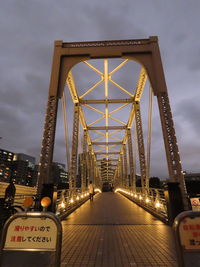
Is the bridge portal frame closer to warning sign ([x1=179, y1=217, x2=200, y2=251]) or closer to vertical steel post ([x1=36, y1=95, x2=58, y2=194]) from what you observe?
vertical steel post ([x1=36, y1=95, x2=58, y2=194])

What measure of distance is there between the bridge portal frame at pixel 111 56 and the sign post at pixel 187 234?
16.8 ft

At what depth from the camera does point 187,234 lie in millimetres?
2262

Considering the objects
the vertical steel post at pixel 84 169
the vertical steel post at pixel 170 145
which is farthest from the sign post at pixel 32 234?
the vertical steel post at pixel 84 169

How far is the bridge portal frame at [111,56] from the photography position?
7.50m

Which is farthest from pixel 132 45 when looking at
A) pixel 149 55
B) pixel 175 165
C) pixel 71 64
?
pixel 175 165

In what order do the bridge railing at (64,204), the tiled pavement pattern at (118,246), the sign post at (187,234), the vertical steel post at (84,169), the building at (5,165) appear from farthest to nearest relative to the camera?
the building at (5,165)
the vertical steel post at (84,169)
the bridge railing at (64,204)
the tiled pavement pattern at (118,246)
the sign post at (187,234)

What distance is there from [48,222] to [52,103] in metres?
7.14

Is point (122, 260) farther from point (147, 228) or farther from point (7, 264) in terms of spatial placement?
point (147, 228)

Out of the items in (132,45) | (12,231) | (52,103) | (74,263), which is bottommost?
(74,263)

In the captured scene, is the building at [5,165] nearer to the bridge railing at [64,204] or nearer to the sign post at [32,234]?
the bridge railing at [64,204]

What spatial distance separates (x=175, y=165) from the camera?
7.29m

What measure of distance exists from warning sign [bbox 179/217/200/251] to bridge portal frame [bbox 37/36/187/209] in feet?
16.8

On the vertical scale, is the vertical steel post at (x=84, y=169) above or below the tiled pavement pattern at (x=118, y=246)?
above

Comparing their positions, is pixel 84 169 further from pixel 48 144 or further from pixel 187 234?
pixel 187 234
